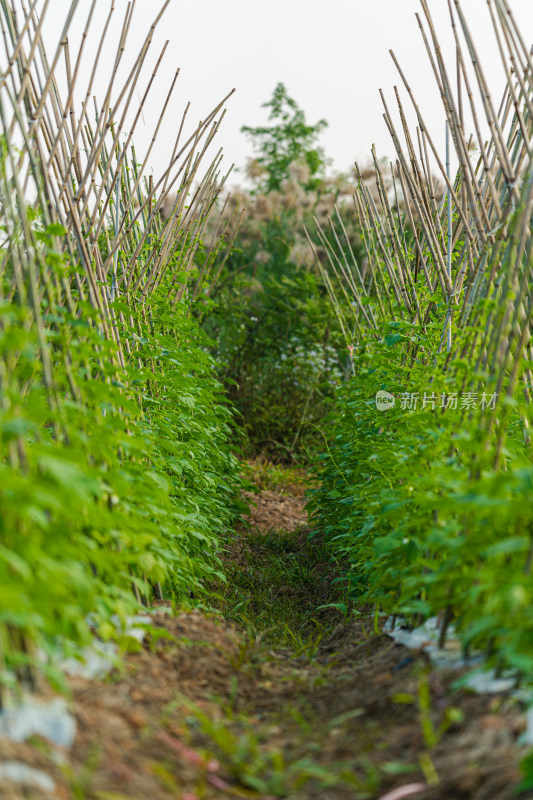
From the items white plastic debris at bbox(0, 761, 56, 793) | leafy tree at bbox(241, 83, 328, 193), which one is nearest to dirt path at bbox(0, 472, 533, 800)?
white plastic debris at bbox(0, 761, 56, 793)

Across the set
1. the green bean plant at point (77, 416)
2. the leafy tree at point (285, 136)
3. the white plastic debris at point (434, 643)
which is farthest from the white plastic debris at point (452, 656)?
the leafy tree at point (285, 136)

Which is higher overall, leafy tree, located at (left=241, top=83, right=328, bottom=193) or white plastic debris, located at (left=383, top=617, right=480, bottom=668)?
leafy tree, located at (left=241, top=83, right=328, bottom=193)

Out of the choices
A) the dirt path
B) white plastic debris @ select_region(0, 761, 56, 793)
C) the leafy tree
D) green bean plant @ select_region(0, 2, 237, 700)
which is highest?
the leafy tree

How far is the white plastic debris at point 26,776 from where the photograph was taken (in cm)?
110

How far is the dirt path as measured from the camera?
124 cm

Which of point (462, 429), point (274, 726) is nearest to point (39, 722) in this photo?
point (274, 726)

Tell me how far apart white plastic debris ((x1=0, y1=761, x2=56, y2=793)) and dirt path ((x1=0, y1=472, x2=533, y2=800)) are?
15 millimetres

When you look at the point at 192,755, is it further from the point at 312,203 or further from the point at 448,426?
the point at 312,203

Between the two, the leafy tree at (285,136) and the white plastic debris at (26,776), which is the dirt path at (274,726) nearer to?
the white plastic debris at (26,776)

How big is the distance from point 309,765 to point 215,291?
16.7 feet

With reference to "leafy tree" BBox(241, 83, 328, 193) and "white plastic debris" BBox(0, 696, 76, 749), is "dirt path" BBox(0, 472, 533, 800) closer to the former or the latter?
"white plastic debris" BBox(0, 696, 76, 749)

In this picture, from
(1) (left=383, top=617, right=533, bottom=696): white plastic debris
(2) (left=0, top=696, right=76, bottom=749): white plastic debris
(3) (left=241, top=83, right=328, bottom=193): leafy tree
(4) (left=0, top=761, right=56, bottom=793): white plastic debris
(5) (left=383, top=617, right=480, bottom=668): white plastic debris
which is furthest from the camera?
(3) (left=241, top=83, right=328, bottom=193): leafy tree

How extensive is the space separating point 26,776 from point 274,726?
25.8 inches

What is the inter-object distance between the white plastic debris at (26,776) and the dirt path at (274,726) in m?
0.02
